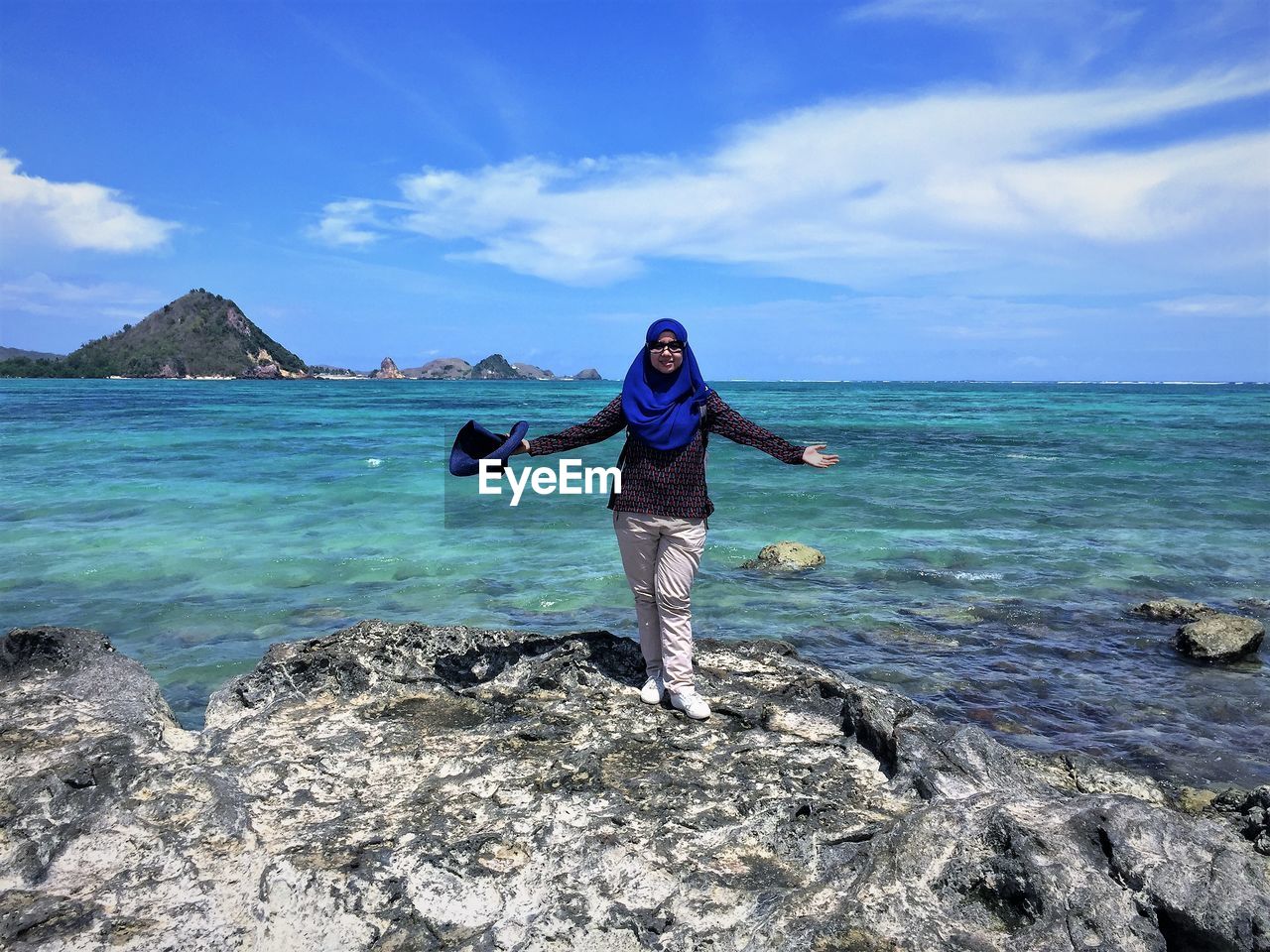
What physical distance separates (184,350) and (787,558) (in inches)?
4762

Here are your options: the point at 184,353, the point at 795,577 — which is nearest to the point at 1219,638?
the point at 795,577

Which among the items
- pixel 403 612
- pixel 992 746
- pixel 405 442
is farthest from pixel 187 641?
pixel 405 442

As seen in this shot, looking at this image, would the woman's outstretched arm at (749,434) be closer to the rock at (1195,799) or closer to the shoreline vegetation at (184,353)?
the rock at (1195,799)

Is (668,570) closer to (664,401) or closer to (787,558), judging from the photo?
(664,401)

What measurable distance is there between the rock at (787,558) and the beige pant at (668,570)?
5.66 m

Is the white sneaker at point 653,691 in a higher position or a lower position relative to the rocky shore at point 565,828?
higher

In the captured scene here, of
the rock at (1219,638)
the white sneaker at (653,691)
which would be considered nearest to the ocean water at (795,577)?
the rock at (1219,638)

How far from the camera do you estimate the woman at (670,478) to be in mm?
4145

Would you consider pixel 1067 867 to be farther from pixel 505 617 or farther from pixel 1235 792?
pixel 505 617

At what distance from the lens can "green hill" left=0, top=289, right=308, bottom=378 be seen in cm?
10706

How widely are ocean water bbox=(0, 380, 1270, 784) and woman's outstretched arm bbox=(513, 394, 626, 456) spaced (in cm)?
310

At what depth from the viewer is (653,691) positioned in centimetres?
428

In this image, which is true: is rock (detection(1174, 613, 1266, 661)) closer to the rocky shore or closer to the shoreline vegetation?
the rocky shore

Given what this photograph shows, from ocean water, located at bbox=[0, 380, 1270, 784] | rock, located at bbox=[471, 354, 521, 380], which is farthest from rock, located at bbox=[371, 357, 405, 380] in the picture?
ocean water, located at bbox=[0, 380, 1270, 784]
